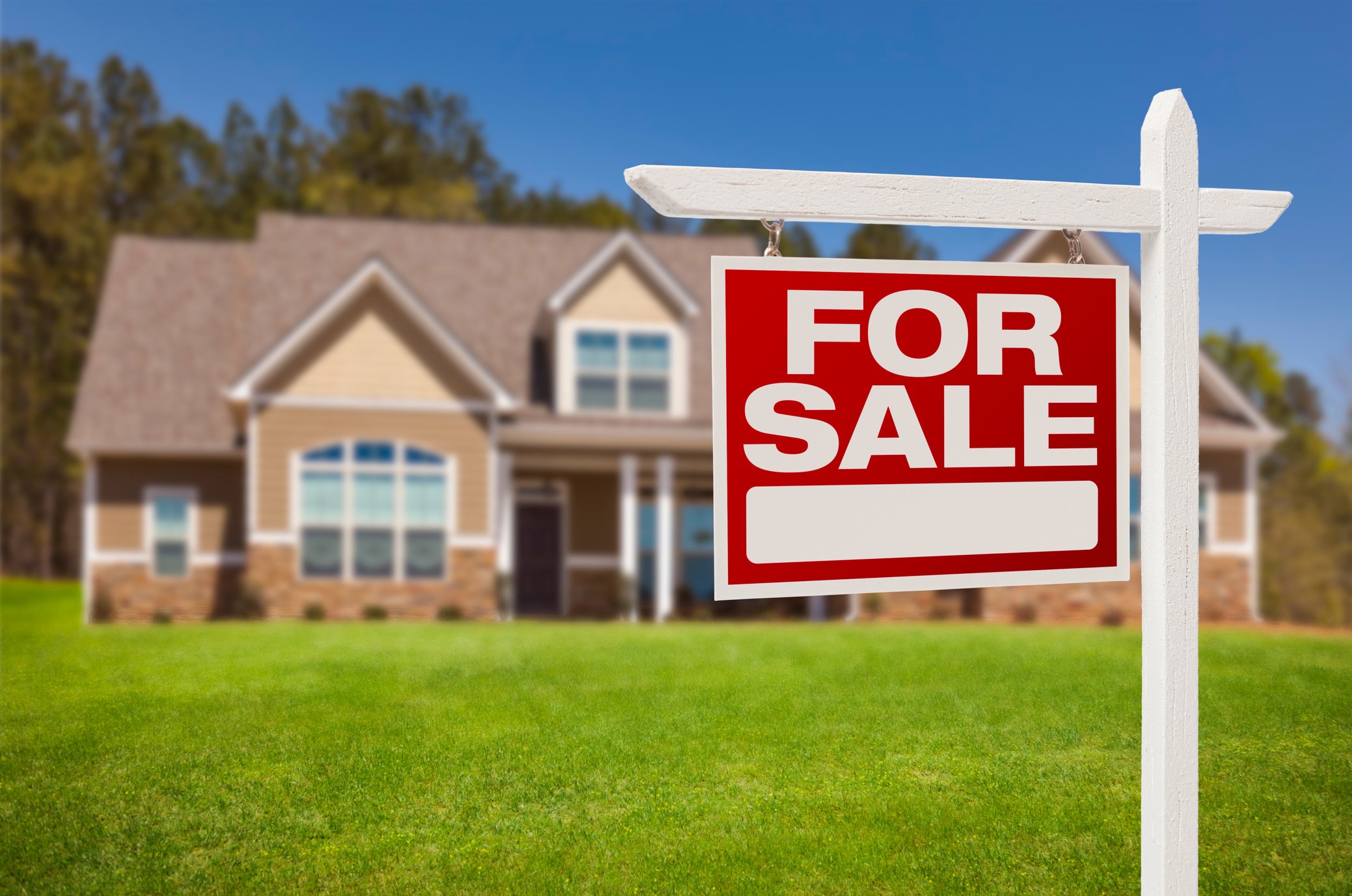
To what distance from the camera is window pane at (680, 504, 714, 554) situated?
2153cm

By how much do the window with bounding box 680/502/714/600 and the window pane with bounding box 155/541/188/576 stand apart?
9.15 m

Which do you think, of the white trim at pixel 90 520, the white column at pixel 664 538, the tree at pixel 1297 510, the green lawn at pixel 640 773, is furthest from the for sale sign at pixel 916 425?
the tree at pixel 1297 510

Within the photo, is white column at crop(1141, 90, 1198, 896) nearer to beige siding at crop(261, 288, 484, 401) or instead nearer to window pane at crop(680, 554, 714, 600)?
beige siding at crop(261, 288, 484, 401)

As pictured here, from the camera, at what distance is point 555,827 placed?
617 centimetres

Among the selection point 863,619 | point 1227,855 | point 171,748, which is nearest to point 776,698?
point 1227,855

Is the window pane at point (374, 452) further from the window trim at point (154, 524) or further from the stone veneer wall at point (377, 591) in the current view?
the window trim at point (154, 524)

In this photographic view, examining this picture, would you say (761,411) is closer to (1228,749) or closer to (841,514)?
(841,514)

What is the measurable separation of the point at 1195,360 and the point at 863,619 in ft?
50.8

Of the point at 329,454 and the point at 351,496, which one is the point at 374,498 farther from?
the point at 329,454

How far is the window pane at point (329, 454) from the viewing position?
17531 millimetres

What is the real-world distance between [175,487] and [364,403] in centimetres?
514

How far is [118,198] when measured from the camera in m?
38.9

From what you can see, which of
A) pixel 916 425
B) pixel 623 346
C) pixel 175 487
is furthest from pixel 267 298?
pixel 916 425

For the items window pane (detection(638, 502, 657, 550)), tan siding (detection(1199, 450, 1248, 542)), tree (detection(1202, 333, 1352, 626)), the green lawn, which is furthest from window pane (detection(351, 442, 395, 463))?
tree (detection(1202, 333, 1352, 626))
